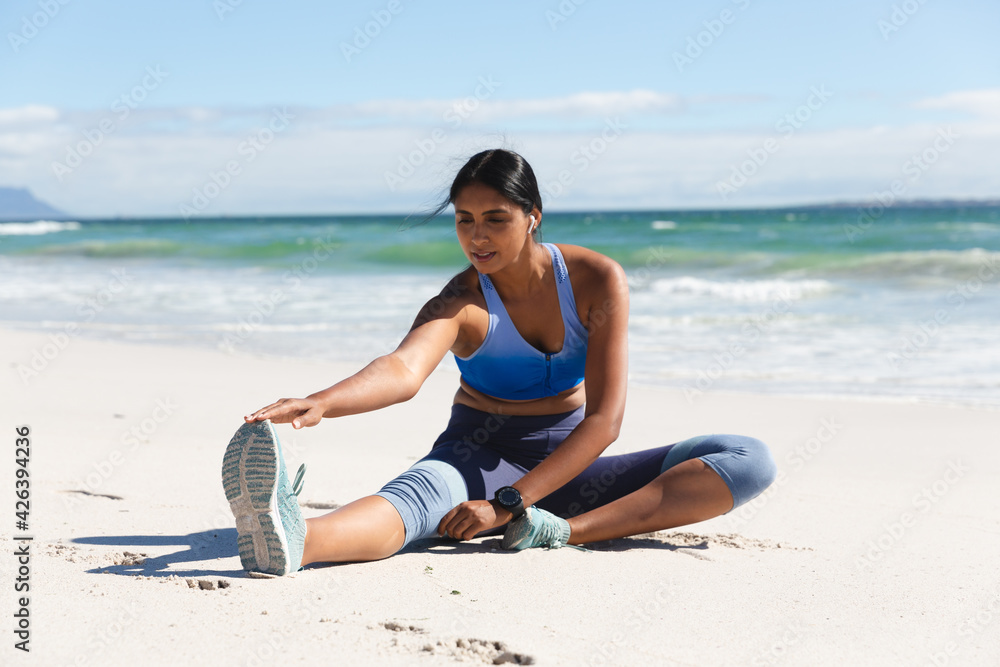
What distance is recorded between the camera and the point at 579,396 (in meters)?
3.04

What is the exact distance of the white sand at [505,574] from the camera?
203 cm

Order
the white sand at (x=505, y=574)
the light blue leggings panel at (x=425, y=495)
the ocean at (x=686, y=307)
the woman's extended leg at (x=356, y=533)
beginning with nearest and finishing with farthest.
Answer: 1. the white sand at (x=505, y=574)
2. the woman's extended leg at (x=356, y=533)
3. the light blue leggings panel at (x=425, y=495)
4. the ocean at (x=686, y=307)

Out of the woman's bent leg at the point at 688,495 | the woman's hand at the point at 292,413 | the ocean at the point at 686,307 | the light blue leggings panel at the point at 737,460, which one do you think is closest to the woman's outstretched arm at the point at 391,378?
the woman's hand at the point at 292,413

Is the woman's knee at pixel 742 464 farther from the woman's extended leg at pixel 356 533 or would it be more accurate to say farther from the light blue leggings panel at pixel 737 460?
the woman's extended leg at pixel 356 533

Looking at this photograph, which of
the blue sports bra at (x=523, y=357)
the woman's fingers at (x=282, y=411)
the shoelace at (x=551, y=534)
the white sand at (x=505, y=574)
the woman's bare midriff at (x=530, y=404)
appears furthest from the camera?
the woman's bare midriff at (x=530, y=404)

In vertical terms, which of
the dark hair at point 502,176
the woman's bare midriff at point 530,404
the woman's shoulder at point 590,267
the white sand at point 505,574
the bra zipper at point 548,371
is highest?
the dark hair at point 502,176

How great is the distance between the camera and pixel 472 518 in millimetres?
2627

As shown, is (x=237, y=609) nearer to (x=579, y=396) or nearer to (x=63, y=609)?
(x=63, y=609)

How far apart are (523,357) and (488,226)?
43cm

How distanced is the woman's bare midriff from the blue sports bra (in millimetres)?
21

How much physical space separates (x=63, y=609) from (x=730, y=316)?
9030 millimetres

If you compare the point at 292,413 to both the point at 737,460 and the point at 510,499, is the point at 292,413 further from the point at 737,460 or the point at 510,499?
the point at 737,460

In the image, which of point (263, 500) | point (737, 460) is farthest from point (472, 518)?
point (737, 460)

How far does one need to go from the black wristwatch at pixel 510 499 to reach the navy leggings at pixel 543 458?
154mm
